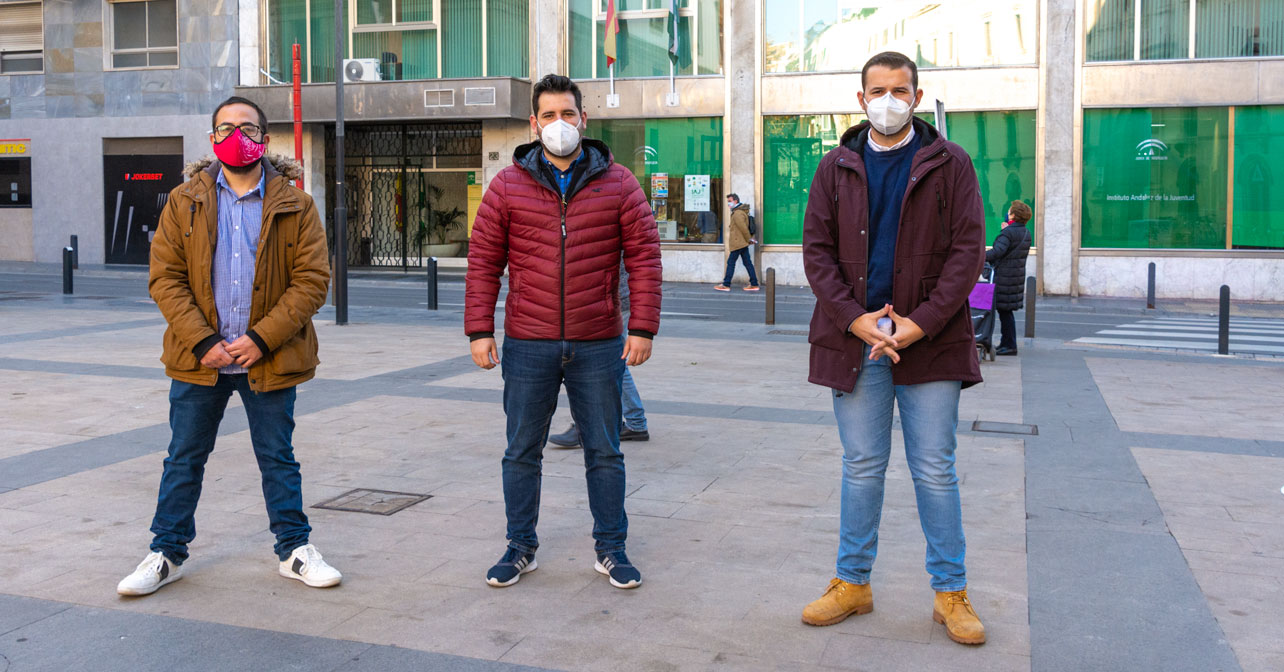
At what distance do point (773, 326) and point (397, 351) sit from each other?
5.40m

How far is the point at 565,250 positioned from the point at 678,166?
22250mm

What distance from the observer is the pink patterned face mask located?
14.8 feet

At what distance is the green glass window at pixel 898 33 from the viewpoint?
23922 mm

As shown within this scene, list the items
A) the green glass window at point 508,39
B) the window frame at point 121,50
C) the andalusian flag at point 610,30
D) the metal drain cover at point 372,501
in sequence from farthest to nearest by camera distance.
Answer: the window frame at point 121,50 < the green glass window at point 508,39 < the andalusian flag at point 610,30 < the metal drain cover at point 372,501

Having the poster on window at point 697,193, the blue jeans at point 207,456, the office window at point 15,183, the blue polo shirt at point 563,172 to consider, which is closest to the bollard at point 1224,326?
the blue polo shirt at point 563,172

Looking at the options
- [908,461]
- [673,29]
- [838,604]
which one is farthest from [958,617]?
[673,29]

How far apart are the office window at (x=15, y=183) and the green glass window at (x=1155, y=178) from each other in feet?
85.1

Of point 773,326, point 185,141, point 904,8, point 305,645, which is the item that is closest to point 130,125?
point 185,141

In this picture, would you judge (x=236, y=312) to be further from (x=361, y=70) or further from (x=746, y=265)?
(x=361, y=70)

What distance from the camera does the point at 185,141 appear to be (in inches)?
1195

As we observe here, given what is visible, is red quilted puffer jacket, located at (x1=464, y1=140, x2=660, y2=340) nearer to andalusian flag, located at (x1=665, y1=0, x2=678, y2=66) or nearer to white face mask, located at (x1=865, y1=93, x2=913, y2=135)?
white face mask, located at (x1=865, y1=93, x2=913, y2=135)

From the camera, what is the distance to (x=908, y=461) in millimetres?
4230

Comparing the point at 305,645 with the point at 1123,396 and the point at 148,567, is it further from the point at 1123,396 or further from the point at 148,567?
the point at 1123,396

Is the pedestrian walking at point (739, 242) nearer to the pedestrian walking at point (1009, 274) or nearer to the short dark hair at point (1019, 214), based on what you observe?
the short dark hair at point (1019, 214)
